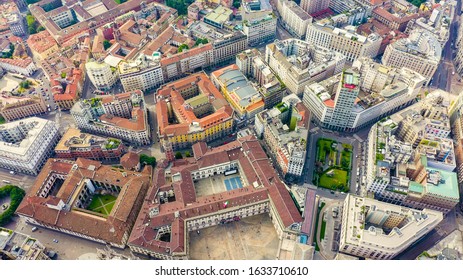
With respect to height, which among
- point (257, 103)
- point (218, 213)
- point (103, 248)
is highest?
point (257, 103)

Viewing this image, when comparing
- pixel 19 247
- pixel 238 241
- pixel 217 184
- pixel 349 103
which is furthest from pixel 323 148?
pixel 19 247

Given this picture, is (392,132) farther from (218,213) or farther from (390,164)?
(218,213)

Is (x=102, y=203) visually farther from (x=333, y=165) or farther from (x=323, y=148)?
(x=333, y=165)

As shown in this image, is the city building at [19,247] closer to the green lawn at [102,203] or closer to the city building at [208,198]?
the green lawn at [102,203]

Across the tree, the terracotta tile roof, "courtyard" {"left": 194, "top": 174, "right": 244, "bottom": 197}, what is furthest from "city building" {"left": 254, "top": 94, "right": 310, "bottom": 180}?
the terracotta tile roof

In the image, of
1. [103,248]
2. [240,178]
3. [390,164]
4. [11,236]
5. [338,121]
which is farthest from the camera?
[338,121]

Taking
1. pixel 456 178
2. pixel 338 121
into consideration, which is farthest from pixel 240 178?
pixel 456 178

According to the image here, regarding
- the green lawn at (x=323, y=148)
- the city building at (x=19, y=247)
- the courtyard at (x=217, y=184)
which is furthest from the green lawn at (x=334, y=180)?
the city building at (x=19, y=247)
